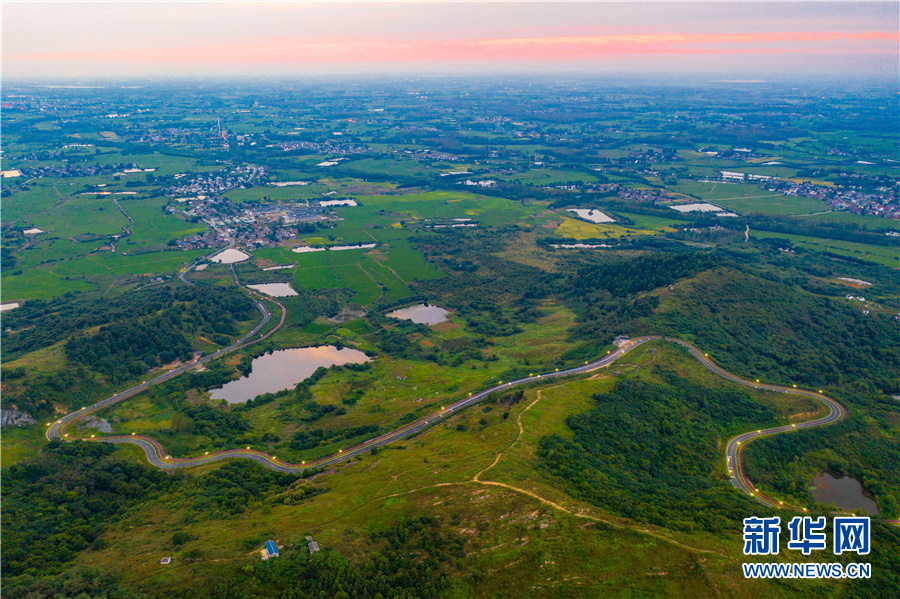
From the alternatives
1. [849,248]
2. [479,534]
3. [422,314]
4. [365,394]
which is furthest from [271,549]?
[849,248]

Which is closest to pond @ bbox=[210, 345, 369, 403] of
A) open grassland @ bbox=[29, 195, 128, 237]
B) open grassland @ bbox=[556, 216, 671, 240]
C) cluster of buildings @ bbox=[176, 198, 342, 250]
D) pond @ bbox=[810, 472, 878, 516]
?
pond @ bbox=[810, 472, 878, 516]

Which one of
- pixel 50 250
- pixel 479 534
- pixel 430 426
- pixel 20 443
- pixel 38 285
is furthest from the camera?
pixel 50 250

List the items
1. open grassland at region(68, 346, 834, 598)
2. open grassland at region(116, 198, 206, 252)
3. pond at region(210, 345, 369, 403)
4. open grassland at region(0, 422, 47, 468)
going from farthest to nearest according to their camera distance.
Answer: open grassland at region(116, 198, 206, 252) < pond at region(210, 345, 369, 403) < open grassland at region(0, 422, 47, 468) < open grassland at region(68, 346, 834, 598)

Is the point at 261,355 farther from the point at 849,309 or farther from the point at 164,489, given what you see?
the point at 849,309

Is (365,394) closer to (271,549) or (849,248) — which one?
(271,549)

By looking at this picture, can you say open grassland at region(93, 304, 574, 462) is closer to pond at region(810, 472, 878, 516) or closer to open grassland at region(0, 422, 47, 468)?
open grassland at region(0, 422, 47, 468)

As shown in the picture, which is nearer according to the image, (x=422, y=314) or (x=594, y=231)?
(x=422, y=314)

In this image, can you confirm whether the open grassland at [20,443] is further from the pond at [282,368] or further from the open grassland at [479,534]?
the pond at [282,368]
